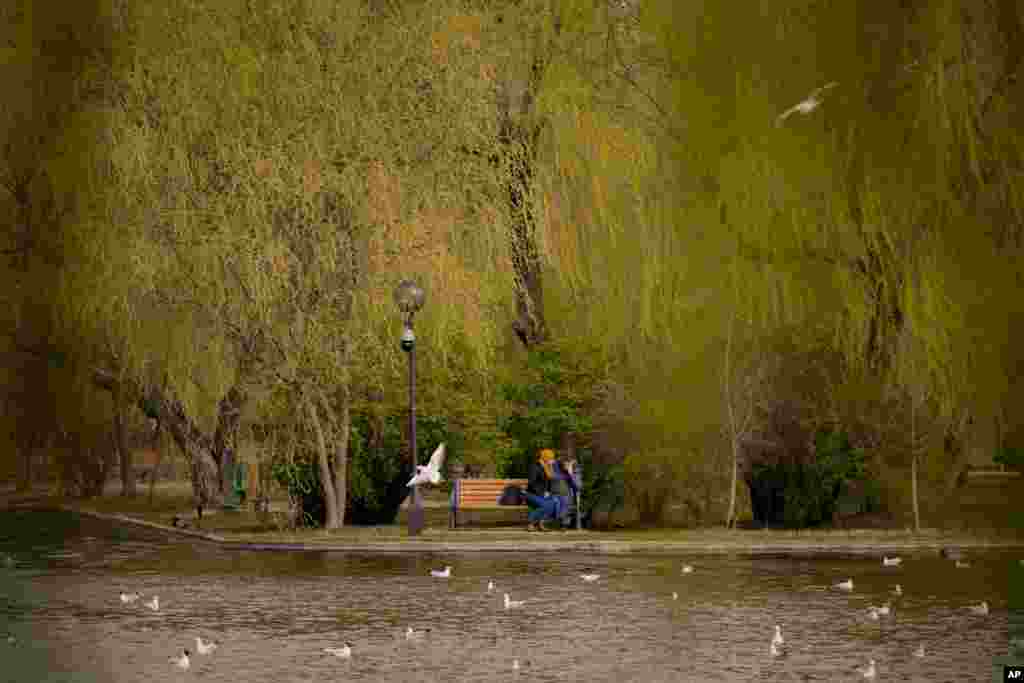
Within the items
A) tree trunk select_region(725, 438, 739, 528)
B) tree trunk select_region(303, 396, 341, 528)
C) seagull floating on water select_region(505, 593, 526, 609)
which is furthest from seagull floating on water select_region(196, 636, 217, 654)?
tree trunk select_region(725, 438, 739, 528)

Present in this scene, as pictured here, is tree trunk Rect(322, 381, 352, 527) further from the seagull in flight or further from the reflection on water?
the seagull in flight

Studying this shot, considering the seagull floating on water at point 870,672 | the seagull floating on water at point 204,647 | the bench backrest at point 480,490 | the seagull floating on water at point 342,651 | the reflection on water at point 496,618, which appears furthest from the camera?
the bench backrest at point 480,490

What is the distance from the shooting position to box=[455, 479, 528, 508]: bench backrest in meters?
31.8

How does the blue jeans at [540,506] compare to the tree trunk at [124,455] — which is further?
the tree trunk at [124,455]

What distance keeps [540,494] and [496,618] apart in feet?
43.7

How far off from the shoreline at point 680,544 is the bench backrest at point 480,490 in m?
1.62

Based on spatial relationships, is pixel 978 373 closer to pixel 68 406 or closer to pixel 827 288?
pixel 827 288

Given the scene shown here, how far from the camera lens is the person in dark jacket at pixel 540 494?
30.8 m

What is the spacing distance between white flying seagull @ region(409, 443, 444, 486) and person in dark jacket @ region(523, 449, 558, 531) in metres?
1.58

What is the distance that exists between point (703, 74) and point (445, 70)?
5460mm

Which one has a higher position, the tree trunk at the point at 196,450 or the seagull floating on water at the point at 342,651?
the tree trunk at the point at 196,450

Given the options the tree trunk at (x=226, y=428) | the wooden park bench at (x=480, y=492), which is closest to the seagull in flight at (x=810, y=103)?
the wooden park bench at (x=480, y=492)

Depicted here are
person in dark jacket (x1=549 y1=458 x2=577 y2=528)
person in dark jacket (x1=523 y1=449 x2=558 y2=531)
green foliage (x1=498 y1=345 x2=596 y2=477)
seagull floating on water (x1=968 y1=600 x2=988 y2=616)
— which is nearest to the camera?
seagull floating on water (x1=968 y1=600 x2=988 y2=616)

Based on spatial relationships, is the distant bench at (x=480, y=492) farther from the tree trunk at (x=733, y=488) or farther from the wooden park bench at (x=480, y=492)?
the tree trunk at (x=733, y=488)
